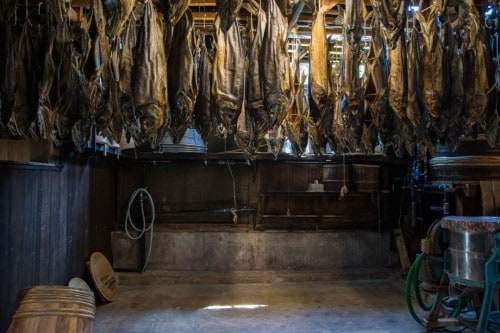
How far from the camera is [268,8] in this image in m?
1.65

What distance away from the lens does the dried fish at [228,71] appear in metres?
1.62

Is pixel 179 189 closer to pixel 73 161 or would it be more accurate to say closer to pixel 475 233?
pixel 73 161

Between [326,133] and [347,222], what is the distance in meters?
4.27

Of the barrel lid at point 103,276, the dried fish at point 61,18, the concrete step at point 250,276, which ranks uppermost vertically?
the dried fish at point 61,18

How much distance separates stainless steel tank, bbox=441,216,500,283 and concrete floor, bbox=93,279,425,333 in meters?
1.13

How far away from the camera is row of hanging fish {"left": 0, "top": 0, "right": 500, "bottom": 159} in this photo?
1.57 metres

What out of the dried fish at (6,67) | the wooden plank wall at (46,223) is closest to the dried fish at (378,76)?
the dried fish at (6,67)

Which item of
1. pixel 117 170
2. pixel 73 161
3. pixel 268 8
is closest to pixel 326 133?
pixel 268 8

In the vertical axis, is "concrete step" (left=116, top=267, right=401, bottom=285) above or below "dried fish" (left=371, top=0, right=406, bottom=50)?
below

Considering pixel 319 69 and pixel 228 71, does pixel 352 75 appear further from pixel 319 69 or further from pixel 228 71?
pixel 228 71

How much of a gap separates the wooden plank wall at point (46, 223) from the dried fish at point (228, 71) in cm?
246

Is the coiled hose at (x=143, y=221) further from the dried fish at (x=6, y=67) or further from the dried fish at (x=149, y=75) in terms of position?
the dried fish at (x=149, y=75)

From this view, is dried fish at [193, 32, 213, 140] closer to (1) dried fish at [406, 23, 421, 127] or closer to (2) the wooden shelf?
(1) dried fish at [406, 23, 421, 127]

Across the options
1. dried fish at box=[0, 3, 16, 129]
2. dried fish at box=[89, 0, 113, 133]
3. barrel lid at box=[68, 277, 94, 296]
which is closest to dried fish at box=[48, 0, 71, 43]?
dried fish at box=[89, 0, 113, 133]
